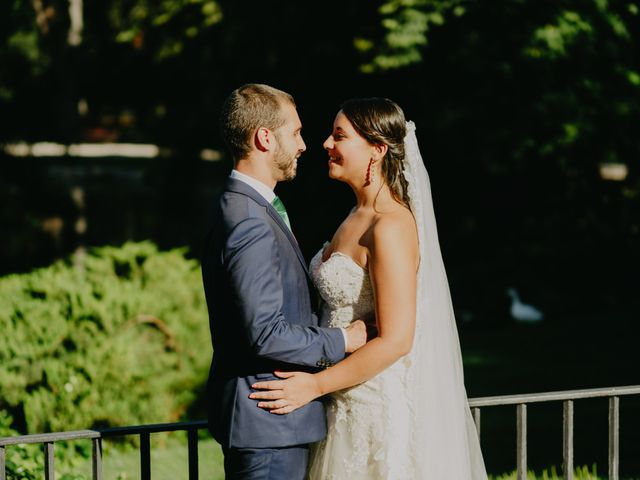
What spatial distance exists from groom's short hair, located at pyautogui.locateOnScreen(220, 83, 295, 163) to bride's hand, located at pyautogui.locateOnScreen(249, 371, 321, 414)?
0.73 m

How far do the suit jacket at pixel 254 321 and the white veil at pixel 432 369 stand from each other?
45 centimetres

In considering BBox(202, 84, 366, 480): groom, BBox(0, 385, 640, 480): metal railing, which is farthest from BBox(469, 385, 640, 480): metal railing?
BBox(202, 84, 366, 480): groom

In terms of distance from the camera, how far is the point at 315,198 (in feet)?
44.4

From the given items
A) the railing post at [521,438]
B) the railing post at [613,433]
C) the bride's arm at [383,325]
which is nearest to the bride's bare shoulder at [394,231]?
the bride's arm at [383,325]

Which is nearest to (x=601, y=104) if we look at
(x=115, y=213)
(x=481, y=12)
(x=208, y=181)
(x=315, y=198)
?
(x=481, y=12)

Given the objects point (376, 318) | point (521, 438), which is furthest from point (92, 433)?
point (521, 438)

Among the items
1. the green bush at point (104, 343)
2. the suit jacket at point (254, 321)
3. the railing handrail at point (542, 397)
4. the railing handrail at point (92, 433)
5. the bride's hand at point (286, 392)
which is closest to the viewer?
the suit jacket at point (254, 321)

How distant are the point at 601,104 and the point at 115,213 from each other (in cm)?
1949

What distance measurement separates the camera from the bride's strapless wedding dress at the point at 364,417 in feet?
10.2

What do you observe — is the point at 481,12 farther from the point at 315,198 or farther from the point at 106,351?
the point at 106,351

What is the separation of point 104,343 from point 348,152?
4415mm

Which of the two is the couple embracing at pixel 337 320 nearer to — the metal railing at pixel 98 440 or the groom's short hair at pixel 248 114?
the groom's short hair at pixel 248 114

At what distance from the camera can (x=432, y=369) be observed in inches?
126

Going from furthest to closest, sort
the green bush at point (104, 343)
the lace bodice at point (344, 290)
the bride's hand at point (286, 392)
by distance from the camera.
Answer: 1. the green bush at point (104, 343)
2. the lace bodice at point (344, 290)
3. the bride's hand at point (286, 392)
